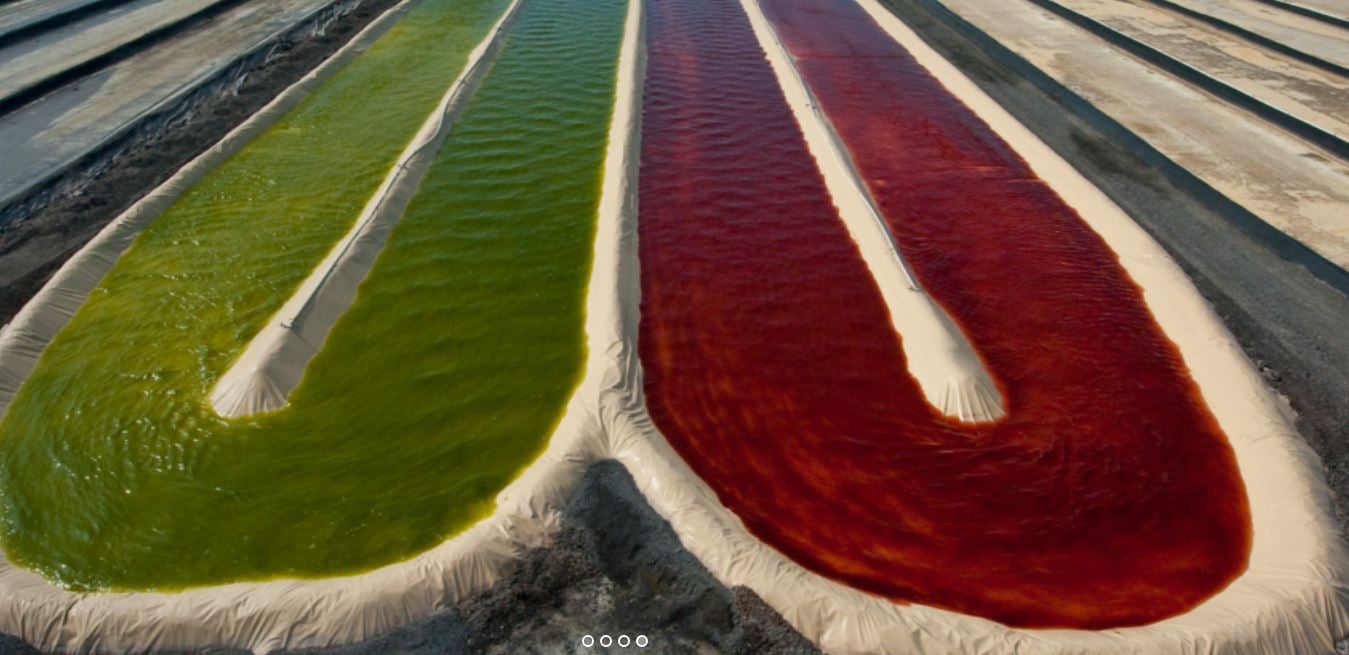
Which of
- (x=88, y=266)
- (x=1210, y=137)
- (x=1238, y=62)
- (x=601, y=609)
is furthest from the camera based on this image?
(x=1238, y=62)

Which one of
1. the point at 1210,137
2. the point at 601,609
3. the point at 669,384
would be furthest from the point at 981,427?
the point at 1210,137

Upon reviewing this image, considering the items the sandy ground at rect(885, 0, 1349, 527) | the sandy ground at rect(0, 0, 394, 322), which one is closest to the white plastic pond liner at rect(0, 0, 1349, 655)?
the sandy ground at rect(885, 0, 1349, 527)

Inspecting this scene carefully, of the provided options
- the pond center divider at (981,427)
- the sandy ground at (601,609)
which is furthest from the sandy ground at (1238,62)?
the sandy ground at (601,609)

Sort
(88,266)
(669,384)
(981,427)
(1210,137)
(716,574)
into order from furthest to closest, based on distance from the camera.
A: (1210,137) < (88,266) < (669,384) < (981,427) < (716,574)

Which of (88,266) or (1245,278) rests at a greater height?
(88,266)

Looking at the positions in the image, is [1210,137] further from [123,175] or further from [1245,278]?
[123,175]

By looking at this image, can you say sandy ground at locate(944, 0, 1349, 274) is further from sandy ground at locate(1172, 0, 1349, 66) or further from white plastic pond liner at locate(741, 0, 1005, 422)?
white plastic pond liner at locate(741, 0, 1005, 422)

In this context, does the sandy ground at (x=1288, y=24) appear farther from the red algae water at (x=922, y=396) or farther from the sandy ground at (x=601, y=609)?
the sandy ground at (x=601, y=609)
